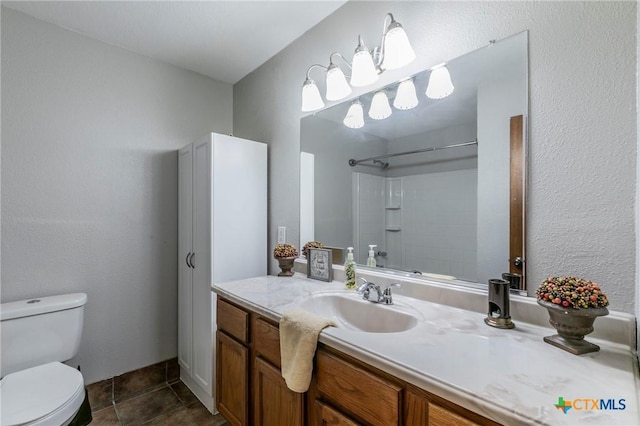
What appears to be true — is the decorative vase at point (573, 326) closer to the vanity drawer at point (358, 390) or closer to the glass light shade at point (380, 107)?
the vanity drawer at point (358, 390)

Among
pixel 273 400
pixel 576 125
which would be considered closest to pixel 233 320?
pixel 273 400

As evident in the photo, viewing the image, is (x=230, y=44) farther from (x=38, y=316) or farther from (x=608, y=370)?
(x=608, y=370)

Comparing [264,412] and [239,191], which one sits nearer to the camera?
[264,412]

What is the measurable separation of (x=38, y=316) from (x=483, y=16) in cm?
256

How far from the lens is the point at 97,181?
200 centimetres

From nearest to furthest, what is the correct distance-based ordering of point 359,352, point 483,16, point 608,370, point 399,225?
point 608,370, point 359,352, point 483,16, point 399,225

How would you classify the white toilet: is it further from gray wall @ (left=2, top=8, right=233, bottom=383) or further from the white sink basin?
the white sink basin

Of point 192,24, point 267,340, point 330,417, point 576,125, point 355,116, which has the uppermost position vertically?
point 192,24

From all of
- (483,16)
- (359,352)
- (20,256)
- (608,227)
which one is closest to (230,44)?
(483,16)

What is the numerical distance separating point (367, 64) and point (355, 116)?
0.99ft

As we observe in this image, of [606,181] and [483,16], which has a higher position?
[483,16]

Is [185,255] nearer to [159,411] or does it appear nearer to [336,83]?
[159,411]

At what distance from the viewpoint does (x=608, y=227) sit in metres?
0.90

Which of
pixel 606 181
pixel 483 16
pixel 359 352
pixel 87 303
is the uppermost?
pixel 483 16
